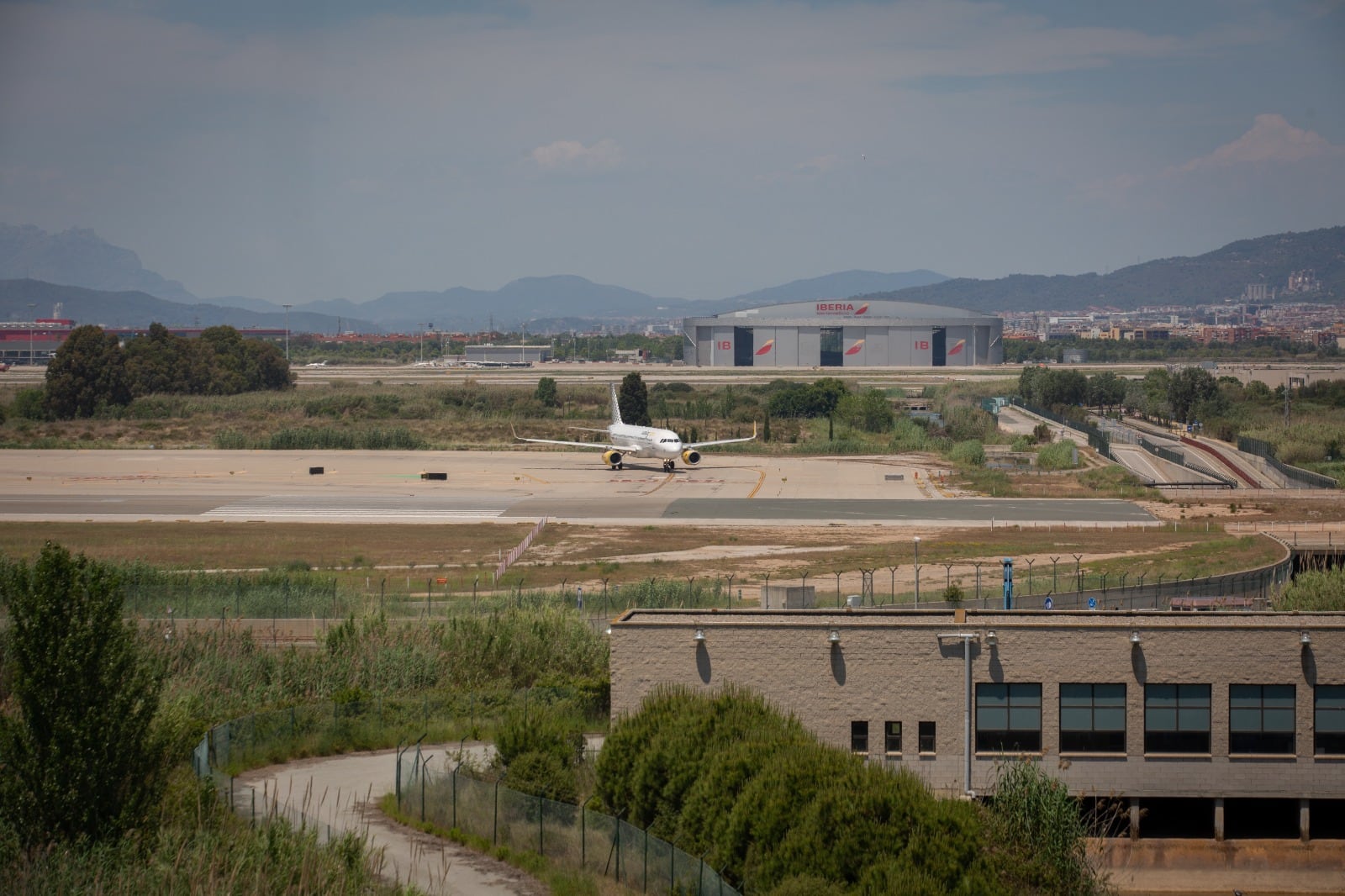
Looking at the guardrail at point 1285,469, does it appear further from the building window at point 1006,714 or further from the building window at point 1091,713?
the building window at point 1006,714

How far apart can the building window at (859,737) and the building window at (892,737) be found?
416mm

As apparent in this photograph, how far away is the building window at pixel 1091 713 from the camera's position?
105ft

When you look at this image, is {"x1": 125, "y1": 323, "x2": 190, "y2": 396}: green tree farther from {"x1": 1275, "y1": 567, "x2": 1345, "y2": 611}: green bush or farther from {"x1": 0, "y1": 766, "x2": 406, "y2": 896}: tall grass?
{"x1": 0, "y1": 766, "x2": 406, "y2": 896}: tall grass

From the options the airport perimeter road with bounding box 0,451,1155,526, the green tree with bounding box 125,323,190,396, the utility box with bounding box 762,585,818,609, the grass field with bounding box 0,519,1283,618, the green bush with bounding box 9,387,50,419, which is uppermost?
the green tree with bounding box 125,323,190,396

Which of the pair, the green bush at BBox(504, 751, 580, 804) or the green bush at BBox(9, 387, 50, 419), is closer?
the green bush at BBox(504, 751, 580, 804)

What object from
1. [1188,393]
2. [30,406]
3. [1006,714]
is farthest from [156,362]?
[1006,714]

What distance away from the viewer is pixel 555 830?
87.9 ft

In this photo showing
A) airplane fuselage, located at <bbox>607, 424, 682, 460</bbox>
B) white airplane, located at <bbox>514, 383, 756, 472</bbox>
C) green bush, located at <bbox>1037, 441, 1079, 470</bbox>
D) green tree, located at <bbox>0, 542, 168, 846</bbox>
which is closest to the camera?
green tree, located at <bbox>0, 542, 168, 846</bbox>

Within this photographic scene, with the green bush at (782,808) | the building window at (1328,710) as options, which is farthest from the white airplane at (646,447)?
the green bush at (782,808)

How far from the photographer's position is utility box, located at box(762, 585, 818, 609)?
39.9 meters

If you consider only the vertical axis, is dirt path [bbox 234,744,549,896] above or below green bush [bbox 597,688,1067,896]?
below

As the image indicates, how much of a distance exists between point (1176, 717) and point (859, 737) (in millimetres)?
7650

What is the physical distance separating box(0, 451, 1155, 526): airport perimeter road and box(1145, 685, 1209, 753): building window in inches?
1634

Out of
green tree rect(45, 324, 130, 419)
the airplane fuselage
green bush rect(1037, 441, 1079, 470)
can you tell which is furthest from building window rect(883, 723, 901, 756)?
green tree rect(45, 324, 130, 419)
